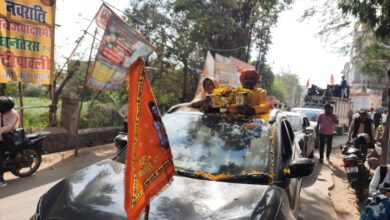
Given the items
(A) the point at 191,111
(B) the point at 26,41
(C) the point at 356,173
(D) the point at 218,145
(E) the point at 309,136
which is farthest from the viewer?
(E) the point at 309,136

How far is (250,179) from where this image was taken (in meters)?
3.25

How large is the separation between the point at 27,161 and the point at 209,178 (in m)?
5.47

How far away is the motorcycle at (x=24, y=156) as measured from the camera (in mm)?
7137

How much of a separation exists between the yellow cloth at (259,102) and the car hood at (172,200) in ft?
4.03

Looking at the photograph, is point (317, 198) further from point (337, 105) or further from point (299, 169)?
point (337, 105)

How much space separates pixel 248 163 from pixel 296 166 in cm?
42

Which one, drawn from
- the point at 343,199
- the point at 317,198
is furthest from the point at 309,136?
the point at 317,198

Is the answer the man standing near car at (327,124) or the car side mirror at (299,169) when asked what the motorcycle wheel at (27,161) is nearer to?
the car side mirror at (299,169)

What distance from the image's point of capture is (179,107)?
4.59 m

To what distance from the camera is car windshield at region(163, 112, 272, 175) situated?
3.41 metres

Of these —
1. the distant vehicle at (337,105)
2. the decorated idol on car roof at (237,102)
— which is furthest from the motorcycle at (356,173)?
the distant vehicle at (337,105)

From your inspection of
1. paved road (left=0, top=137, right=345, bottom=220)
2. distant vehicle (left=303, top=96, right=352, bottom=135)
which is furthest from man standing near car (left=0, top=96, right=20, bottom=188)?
distant vehicle (left=303, top=96, right=352, bottom=135)

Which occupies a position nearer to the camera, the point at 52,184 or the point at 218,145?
the point at 218,145

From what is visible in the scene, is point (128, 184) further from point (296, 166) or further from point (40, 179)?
point (40, 179)
